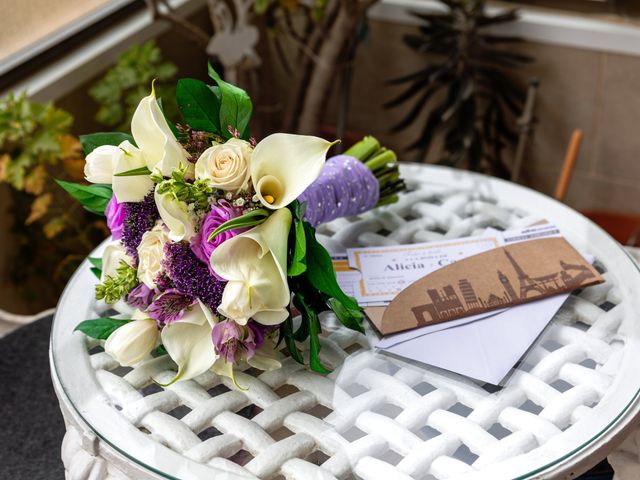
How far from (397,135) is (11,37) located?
1.16 m

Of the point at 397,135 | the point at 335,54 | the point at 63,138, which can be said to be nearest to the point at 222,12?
the point at 335,54

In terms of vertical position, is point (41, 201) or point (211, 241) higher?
point (211, 241)

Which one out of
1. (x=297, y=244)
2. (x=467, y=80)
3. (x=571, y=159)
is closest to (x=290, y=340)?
(x=297, y=244)

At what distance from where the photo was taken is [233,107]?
94 cm

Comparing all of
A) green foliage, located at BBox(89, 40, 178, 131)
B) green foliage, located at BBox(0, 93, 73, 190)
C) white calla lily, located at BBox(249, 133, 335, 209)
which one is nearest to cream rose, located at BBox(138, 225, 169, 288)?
white calla lily, located at BBox(249, 133, 335, 209)

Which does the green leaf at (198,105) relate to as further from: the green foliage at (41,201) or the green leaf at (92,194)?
the green foliage at (41,201)

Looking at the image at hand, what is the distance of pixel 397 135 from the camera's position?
2.50 metres

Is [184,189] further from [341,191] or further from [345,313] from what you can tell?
[341,191]

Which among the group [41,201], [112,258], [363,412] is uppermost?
[112,258]

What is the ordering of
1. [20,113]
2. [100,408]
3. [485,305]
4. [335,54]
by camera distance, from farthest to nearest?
[335,54] → [20,113] → [485,305] → [100,408]

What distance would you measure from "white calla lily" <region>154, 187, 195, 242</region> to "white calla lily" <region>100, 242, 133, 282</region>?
0.12 meters

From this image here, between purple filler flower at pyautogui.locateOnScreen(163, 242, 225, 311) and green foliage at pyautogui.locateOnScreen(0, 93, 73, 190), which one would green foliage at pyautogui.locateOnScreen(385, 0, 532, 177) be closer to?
green foliage at pyautogui.locateOnScreen(0, 93, 73, 190)

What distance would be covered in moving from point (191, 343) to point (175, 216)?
0.16 meters

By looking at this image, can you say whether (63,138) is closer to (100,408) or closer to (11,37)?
(11,37)
